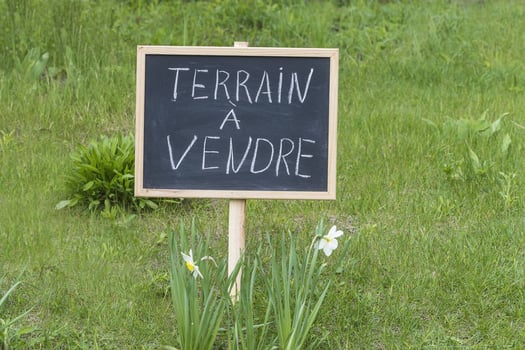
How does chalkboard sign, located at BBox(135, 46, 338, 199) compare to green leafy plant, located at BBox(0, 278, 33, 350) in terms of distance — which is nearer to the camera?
green leafy plant, located at BBox(0, 278, 33, 350)

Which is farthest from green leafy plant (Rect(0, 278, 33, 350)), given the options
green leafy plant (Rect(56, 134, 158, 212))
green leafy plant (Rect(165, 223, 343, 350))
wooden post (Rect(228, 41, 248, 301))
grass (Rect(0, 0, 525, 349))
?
green leafy plant (Rect(56, 134, 158, 212))

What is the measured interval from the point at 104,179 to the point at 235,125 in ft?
4.21

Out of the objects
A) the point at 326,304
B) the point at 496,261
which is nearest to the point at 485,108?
the point at 496,261

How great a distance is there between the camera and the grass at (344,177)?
3734mm

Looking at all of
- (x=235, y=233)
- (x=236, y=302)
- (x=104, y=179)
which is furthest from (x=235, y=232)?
(x=104, y=179)

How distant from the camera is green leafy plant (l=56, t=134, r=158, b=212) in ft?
15.0

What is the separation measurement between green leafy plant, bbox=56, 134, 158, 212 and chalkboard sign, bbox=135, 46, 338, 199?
1.05 meters

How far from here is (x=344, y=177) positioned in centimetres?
500

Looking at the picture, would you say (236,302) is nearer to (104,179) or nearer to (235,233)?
(235,233)

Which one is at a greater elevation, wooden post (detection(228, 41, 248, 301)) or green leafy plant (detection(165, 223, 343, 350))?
wooden post (detection(228, 41, 248, 301))

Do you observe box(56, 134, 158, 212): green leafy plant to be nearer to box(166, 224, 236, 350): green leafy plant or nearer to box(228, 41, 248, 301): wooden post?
box(228, 41, 248, 301): wooden post

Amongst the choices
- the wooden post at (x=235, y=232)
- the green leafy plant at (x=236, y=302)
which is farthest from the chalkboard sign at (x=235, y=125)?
the green leafy plant at (x=236, y=302)

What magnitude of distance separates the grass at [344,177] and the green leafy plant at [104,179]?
117 mm

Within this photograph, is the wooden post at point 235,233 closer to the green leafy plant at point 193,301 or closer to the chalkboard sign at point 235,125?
the chalkboard sign at point 235,125
